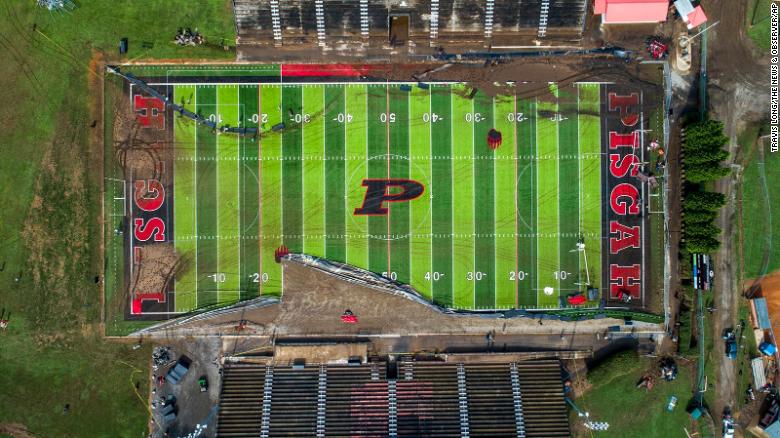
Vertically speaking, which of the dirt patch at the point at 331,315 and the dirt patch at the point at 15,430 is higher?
the dirt patch at the point at 331,315

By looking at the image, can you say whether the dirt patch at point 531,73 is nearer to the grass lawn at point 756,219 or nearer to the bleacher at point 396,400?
the grass lawn at point 756,219


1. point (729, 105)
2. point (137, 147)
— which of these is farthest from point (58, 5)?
point (729, 105)

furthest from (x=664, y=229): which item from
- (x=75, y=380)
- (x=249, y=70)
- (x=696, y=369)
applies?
(x=75, y=380)

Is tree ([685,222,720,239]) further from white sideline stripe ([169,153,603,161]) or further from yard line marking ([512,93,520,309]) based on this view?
yard line marking ([512,93,520,309])

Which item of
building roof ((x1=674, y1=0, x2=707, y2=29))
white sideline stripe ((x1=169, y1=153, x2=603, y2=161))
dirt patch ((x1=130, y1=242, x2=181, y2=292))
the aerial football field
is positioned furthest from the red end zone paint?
building roof ((x1=674, y1=0, x2=707, y2=29))

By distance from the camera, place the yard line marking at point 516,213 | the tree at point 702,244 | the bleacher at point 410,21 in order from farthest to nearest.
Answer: the yard line marking at point 516,213 < the bleacher at point 410,21 < the tree at point 702,244

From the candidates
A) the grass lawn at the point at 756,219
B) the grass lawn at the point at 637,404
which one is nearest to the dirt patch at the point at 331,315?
the grass lawn at the point at 637,404

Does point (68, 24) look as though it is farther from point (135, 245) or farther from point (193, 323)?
point (193, 323)

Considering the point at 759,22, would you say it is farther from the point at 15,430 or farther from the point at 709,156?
the point at 15,430
